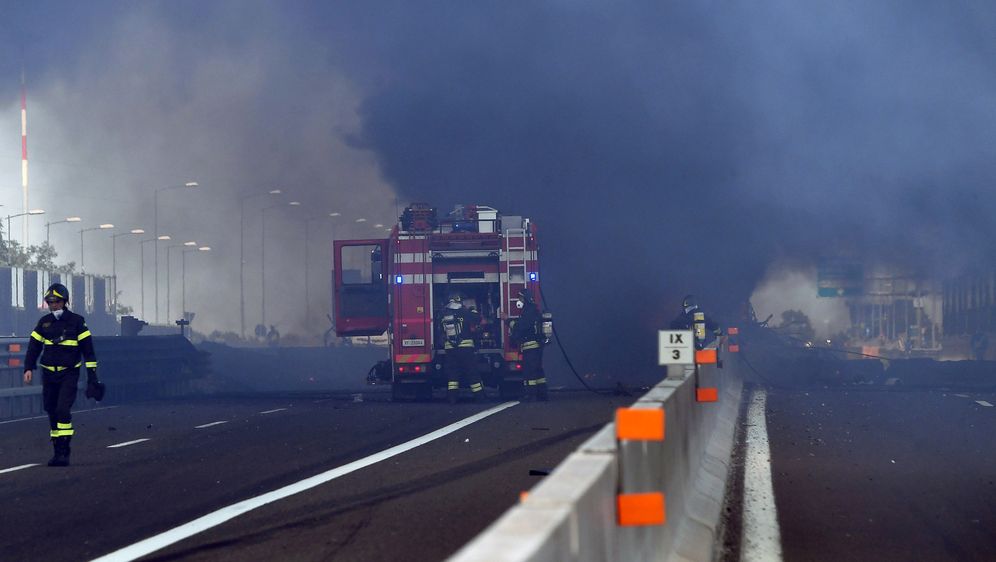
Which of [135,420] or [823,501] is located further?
[135,420]

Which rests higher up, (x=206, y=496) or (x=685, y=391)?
(x=685, y=391)

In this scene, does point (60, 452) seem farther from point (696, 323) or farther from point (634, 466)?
point (696, 323)

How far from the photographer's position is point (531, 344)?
2378 centimetres

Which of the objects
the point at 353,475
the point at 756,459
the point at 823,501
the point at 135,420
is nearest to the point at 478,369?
the point at 135,420

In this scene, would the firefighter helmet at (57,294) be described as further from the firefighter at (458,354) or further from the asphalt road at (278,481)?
the firefighter at (458,354)

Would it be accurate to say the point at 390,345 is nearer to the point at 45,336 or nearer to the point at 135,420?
the point at 135,420

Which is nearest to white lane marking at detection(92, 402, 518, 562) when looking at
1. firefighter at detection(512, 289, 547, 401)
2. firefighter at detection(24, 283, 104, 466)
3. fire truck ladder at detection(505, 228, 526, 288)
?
firefighter at detection(24, 283, 104, 466)

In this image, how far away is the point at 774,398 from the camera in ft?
79.5

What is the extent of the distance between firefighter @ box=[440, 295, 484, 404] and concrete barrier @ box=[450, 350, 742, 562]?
1210 centimetres

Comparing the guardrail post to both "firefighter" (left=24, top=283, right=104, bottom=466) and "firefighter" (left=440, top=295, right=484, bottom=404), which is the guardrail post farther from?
"firefighter" (left=440, top=295, right=484, bottom=404)

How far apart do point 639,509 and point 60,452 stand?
9099mm

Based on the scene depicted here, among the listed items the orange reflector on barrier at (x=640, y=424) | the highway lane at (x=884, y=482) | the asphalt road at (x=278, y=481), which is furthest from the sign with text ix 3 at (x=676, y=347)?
the orange reflector on barrier at (x=640, y=424)

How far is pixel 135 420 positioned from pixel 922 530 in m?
13.1

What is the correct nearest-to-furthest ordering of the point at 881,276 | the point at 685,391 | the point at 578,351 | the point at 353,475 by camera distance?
1. the point at 685,391
2. the point at 353,475
3. the point at 578,351
4. the point at 881,276
